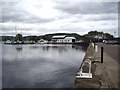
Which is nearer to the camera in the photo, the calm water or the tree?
the calm water

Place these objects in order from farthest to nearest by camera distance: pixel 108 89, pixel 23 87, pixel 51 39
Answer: pixel 51 39
pixel 23 87
pixel 108 89

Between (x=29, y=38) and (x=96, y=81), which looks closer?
(x=96, y=81)

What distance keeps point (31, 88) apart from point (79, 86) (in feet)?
17.1

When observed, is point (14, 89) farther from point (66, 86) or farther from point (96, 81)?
point (96, 81)

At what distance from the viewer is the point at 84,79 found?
33.4 feet

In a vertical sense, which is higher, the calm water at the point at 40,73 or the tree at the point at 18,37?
the tree at the point at 18,37

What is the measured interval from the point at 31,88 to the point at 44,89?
0.97 m

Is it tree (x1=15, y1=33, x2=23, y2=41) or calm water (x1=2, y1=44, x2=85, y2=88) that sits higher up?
tree (x1=15, y1=33, x2=23, y2=41)

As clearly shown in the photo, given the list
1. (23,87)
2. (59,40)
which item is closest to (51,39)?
(59,40)

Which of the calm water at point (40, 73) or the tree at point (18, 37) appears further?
the tree at point (18, 37)

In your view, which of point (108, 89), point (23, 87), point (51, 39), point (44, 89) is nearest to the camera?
point (108, 89)

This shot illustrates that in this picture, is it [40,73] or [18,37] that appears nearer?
[40,73]

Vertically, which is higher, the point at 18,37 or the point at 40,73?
the point at 18,37

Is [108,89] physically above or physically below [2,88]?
above
